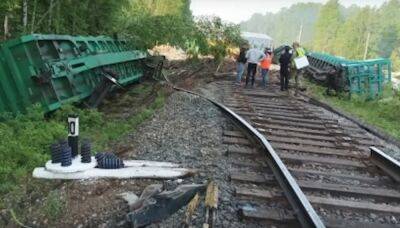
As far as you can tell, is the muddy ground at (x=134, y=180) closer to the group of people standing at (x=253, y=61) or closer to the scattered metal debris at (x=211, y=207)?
the scattered metal debris at (x=211, y=207)

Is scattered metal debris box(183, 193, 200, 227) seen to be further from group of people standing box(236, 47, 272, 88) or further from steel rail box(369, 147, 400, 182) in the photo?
group of people standing box(236, 47, 272, 88)

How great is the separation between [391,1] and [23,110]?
152 m

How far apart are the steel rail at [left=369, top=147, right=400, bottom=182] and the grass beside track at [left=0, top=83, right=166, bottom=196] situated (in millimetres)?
3936

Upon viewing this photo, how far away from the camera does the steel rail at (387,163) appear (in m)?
6.45

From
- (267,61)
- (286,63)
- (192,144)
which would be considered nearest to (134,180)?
(192,144)

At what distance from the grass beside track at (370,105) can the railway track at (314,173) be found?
4.36 metres

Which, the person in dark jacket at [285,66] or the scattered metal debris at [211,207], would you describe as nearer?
the scattered metal debris at [211,207]

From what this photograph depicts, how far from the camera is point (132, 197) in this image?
4961mm

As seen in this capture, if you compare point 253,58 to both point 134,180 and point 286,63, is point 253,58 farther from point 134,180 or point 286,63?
point 134,180

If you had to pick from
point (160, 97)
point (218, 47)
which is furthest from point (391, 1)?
point (160, 97)

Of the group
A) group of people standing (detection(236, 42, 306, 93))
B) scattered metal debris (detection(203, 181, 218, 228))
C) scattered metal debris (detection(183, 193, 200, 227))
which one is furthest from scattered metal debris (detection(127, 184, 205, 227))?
group of people standing (detection(236, 42, 306, 93))

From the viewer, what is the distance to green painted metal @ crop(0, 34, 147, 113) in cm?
950

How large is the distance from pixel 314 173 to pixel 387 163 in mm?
1164

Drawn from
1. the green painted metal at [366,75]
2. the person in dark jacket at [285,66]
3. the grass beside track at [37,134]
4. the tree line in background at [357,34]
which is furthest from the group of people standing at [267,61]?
the tree line in background at [357,34]
